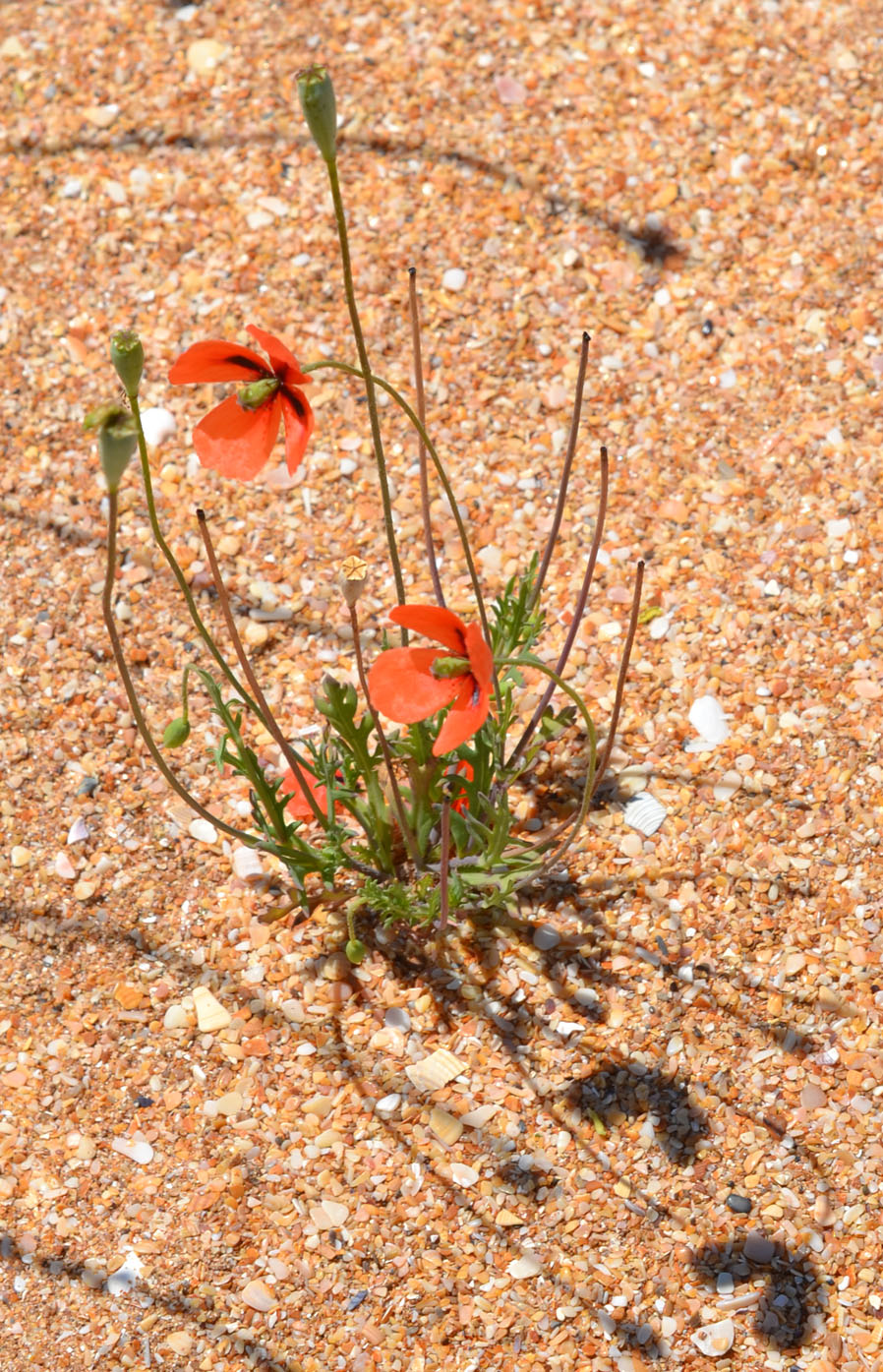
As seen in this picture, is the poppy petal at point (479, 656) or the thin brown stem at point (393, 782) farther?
the thin brown stem at point (393, 782)

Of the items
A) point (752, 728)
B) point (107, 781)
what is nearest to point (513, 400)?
point (752, 728)

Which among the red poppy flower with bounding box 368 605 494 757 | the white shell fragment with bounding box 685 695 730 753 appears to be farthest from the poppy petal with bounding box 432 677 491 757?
the white shell fragment with bounding box 685 695 730 753

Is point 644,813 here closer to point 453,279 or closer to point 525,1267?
point 525,1267

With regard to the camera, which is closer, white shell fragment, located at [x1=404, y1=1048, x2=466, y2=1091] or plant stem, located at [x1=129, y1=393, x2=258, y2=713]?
plant stem, located at [x1=129, y1=393, x2=258, y2=713]

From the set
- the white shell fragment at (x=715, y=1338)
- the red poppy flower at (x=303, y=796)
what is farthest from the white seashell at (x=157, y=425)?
the white shell fragment at (x=715, y=1338)

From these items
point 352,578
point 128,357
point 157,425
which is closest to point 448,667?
point 352,578

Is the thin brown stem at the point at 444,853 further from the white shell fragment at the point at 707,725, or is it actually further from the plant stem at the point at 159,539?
the white shell fragment at the point at 707,725

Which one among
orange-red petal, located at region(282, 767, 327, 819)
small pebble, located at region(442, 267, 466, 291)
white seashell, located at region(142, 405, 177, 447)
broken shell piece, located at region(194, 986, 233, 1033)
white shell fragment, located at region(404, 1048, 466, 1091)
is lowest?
white shell fragment, located at region(404, 1048, 466, 1091)

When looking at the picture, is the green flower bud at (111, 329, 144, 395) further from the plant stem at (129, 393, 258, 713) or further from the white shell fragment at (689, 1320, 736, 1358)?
the white shell fragment at (689, 1320, 736, 1358)
